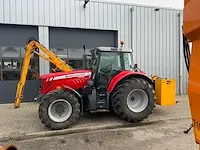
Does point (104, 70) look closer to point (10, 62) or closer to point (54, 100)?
point (54, 100)

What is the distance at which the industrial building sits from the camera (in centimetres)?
997

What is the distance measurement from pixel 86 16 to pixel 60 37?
163 cm

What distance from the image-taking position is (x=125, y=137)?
527 cm

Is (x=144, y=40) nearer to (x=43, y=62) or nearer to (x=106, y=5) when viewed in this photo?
(x=106, y=5)

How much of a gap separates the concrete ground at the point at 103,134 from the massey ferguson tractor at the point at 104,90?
0.36 meters

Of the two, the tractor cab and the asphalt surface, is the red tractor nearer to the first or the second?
the tractor cab

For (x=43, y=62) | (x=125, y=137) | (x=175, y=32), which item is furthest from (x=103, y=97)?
(x=175, y=32)

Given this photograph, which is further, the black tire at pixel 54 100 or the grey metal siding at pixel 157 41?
the grey metal siding at pixel 157 41

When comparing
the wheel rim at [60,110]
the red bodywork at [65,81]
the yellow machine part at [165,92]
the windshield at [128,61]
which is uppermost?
the windshield at [128,61]

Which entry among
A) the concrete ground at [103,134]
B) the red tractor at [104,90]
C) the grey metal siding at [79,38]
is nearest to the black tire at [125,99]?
the red tractor at [104,90]

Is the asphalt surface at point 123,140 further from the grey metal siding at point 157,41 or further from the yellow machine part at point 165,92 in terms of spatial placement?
the grey metal siding at point 157,41

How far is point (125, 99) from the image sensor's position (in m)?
6.26

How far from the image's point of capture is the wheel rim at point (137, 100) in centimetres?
645

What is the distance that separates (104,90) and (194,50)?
491 cm
